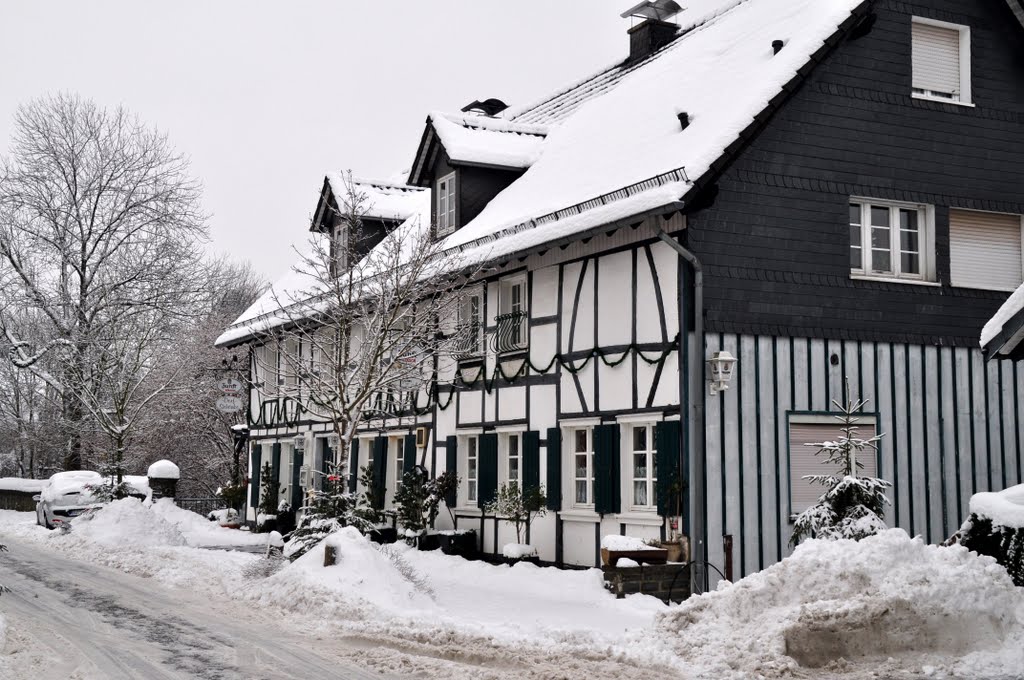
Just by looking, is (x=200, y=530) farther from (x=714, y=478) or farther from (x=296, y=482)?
(x=714, y=478)

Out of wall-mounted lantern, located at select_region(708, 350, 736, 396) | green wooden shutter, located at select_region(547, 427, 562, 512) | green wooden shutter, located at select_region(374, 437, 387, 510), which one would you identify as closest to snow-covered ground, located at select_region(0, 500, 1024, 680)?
wall-mounted lantern, located at select_region(708, 350, 736, 396)

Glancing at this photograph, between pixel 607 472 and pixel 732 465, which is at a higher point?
pixel 732 465

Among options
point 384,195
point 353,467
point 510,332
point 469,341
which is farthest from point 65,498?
point 510,332

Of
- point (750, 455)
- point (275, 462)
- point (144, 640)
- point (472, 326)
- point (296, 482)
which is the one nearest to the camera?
point (144, 640)

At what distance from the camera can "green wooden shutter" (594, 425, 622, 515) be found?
55.9 ft

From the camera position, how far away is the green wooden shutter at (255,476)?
103ft

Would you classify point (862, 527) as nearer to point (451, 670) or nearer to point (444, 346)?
point (451, 670)

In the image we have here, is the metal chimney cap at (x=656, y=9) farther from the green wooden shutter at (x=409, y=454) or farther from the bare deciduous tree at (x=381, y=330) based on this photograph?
the green wooden shutter at (x=409, y=454)

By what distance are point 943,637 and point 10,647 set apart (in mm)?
8028

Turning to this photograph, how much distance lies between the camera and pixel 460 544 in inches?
798

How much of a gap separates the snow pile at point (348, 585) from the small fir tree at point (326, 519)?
0.86 meters

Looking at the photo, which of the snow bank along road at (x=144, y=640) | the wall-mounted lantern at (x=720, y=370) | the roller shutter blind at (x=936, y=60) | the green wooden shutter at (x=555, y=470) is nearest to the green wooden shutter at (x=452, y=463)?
the green wooden shutter at (x=555, y=470)

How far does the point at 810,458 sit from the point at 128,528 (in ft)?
42.1

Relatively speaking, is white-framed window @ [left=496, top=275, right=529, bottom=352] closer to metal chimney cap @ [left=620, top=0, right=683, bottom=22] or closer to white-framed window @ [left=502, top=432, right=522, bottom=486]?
white-framed window @ [left=502, top=432, right=522, bottom=486]
